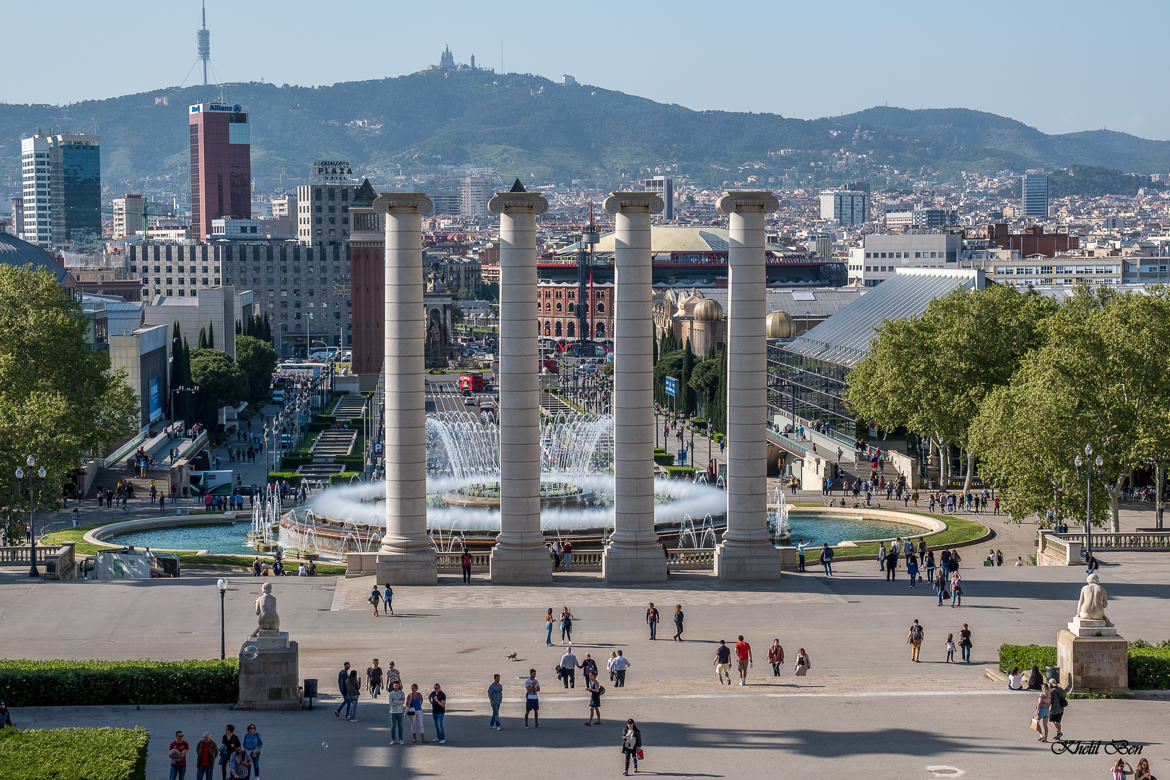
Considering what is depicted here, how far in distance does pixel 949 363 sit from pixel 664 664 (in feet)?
149

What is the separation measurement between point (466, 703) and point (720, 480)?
5247 centimetres

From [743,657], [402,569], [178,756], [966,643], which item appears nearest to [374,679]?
[178,756]

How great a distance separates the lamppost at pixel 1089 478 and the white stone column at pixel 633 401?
15.1 m

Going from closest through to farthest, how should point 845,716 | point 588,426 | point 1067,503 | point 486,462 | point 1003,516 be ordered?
point 845,716 → point 1067,503 → point 1003,516 → point 486,462 → point 588,426

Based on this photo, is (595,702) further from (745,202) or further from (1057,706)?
(745,202)

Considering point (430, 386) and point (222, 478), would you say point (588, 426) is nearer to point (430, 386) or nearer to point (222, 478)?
point (222, 478)

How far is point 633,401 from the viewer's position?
177 feet

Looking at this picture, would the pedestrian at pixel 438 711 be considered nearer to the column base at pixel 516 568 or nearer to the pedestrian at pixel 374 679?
the pedestrian at pixel 374 679

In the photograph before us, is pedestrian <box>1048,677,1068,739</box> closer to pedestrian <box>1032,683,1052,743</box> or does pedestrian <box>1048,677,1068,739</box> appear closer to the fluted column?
pedestrian <box>1032,683,1052,743</box>

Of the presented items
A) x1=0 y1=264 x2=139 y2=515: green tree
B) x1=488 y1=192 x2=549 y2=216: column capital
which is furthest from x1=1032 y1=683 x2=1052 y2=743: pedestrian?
x1=0 y1=264 x2=139 y2=515: green tree

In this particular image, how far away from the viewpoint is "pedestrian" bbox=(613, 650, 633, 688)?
41.2m

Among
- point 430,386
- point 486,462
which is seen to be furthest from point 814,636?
point 430,386

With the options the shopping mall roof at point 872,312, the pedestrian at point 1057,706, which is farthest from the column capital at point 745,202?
the shopping mall roof at point 872,312

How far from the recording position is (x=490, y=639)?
46.5 metres
